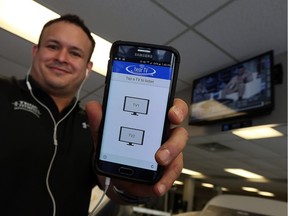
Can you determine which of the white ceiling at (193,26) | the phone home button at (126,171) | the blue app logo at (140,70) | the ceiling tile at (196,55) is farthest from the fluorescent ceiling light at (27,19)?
the phone home button at (126,171)

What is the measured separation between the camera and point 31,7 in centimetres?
216

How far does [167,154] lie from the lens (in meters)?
0.46

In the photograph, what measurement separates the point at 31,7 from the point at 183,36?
1189 mm

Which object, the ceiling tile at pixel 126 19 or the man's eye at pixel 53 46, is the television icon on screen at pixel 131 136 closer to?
the man's eye at pixel 53 46

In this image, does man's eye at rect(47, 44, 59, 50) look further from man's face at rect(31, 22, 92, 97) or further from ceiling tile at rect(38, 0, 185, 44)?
ceiling tile at rect(38, 0, 185, 44)

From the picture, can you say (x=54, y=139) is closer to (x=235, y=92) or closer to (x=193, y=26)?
(x=193, y=26)

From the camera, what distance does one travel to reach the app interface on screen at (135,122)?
1.70ft

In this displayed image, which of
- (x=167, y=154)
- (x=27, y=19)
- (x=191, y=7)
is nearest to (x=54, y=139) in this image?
(x=167, y=154)

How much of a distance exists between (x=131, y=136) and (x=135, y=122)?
0.03m

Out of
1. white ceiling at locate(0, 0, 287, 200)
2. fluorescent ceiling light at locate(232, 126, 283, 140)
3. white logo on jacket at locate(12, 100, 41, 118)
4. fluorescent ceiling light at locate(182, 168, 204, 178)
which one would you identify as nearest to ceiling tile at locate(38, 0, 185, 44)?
white ceiling at locate(0, 0, 287, 200)

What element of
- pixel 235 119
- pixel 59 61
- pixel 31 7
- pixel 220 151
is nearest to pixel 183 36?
pixel 235 119

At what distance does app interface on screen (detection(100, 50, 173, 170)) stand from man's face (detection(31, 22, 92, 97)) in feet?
1.26

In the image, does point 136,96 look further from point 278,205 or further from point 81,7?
point 81,7

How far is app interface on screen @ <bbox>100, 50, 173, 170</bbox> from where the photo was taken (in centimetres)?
52
